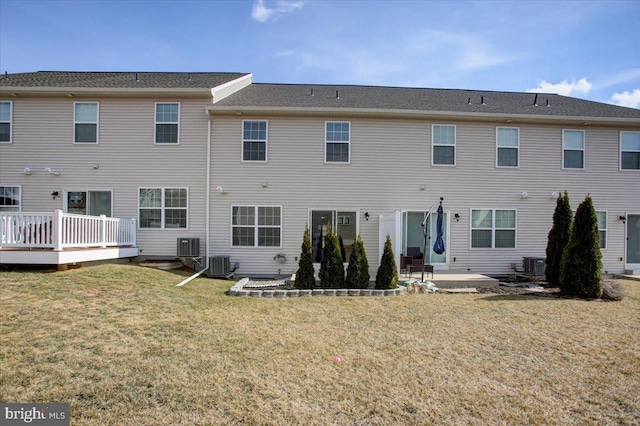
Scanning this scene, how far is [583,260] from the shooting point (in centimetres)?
866

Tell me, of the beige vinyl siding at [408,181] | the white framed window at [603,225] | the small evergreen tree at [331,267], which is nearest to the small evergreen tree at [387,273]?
the small evergreen tree at [331,267]

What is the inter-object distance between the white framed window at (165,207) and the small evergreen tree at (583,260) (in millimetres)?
11286

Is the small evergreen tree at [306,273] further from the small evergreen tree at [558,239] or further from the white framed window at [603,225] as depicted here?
the white framed window at [603,225]

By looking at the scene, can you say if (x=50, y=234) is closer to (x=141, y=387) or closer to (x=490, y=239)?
(x=141, y=387)

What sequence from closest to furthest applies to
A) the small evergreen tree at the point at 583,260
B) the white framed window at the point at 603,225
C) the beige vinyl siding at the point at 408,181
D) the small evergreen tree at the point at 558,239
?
the small evergreen tree at the point at 583,260 → the small evergreen tree at the point at 558,239 → the beige vinyl siding at the point at 408,181 → the white framed window at the point at 603,225

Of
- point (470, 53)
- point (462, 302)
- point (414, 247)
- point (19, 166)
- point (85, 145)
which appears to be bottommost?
point (462, 302)

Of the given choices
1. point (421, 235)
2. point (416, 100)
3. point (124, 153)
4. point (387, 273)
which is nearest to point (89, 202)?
point (124, 153)

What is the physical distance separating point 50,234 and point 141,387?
6716mm

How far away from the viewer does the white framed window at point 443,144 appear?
38.7 feet

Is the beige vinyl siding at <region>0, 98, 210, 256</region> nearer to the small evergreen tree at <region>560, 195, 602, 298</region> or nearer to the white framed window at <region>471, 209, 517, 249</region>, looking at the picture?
the white framed window at <region>471, 209, 517, 249</region>

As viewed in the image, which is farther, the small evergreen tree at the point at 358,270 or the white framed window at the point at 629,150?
the white framed window at the point at 629,150

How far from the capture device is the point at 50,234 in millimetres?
8328

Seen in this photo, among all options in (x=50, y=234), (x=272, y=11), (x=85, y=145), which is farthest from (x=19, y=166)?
(x=272, y=11)

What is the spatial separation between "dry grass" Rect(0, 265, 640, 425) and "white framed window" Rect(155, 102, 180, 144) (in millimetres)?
5718
